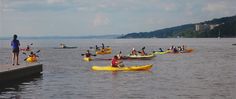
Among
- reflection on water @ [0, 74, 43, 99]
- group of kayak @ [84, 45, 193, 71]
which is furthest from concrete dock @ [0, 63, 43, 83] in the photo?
group of kayak @ [84, 45, 193, 71]

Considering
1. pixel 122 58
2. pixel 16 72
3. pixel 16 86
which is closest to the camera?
pixel 16 86

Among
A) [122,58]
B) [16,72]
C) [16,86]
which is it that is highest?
[16,72]

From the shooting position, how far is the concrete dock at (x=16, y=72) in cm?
3238

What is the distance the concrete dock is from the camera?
32.4 meters

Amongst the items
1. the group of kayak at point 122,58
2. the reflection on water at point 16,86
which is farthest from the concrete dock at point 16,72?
the group of kayak at point 122,58

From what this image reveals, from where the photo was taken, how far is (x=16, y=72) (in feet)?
114

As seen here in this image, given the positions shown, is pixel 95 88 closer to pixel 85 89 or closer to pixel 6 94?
pixel 85 89

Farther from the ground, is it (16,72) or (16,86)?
(16,72)

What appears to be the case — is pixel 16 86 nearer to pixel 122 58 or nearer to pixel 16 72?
pixel 16 72

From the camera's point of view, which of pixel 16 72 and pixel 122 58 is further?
pixel 122 58

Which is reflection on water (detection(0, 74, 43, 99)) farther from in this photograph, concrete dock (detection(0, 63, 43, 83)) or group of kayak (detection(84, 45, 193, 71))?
group of kayak (detection(84, 45, 193, 71))

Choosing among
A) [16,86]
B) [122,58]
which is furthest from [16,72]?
[122,58]

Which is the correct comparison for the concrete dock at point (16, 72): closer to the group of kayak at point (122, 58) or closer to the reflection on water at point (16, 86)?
the reflection on water at point (16, 86)

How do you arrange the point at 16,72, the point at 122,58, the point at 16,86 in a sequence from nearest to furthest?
1. the point at 16,86
2. the point at 16,72
3. the point at 122,58
